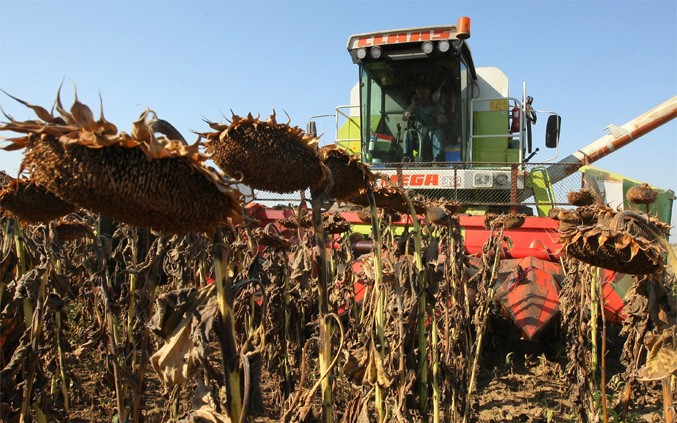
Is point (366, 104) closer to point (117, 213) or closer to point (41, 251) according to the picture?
point (41, 251)

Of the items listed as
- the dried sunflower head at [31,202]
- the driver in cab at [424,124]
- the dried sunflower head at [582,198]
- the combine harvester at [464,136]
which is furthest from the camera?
the driver in cab at [424,124]

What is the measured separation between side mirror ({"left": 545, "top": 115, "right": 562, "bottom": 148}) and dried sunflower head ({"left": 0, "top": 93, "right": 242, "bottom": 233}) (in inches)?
271

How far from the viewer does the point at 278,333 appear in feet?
12.3

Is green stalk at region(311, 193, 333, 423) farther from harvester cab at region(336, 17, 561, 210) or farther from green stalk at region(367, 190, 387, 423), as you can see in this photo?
harvester cab at region(336, 17, 561, 210)

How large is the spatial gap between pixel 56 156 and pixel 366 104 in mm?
7083

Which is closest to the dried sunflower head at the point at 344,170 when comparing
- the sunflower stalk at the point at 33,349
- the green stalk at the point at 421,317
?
the green stalk at the point at 421,317

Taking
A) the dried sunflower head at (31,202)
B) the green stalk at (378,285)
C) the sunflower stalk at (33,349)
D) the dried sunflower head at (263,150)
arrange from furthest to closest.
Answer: the sunflower stalk at (33,349) → the green stalk at (378,285) → the dried sunflower head at (31,202) → the dried sunflower head at (263,150)

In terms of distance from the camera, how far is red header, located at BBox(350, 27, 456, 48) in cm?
708

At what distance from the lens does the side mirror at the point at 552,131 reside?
7.32 metres

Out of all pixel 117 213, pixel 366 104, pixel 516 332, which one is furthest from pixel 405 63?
pixel 117 213

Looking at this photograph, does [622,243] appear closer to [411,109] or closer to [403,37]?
[403,37]

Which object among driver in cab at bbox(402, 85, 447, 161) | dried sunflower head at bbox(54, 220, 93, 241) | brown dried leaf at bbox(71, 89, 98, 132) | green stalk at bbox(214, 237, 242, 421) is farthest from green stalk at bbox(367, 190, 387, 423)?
driver in cab at bbox(402, 85, 447, 161)

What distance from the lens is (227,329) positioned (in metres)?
1.38

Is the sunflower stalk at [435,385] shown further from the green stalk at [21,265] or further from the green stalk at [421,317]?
the green stalk at [21,265]
